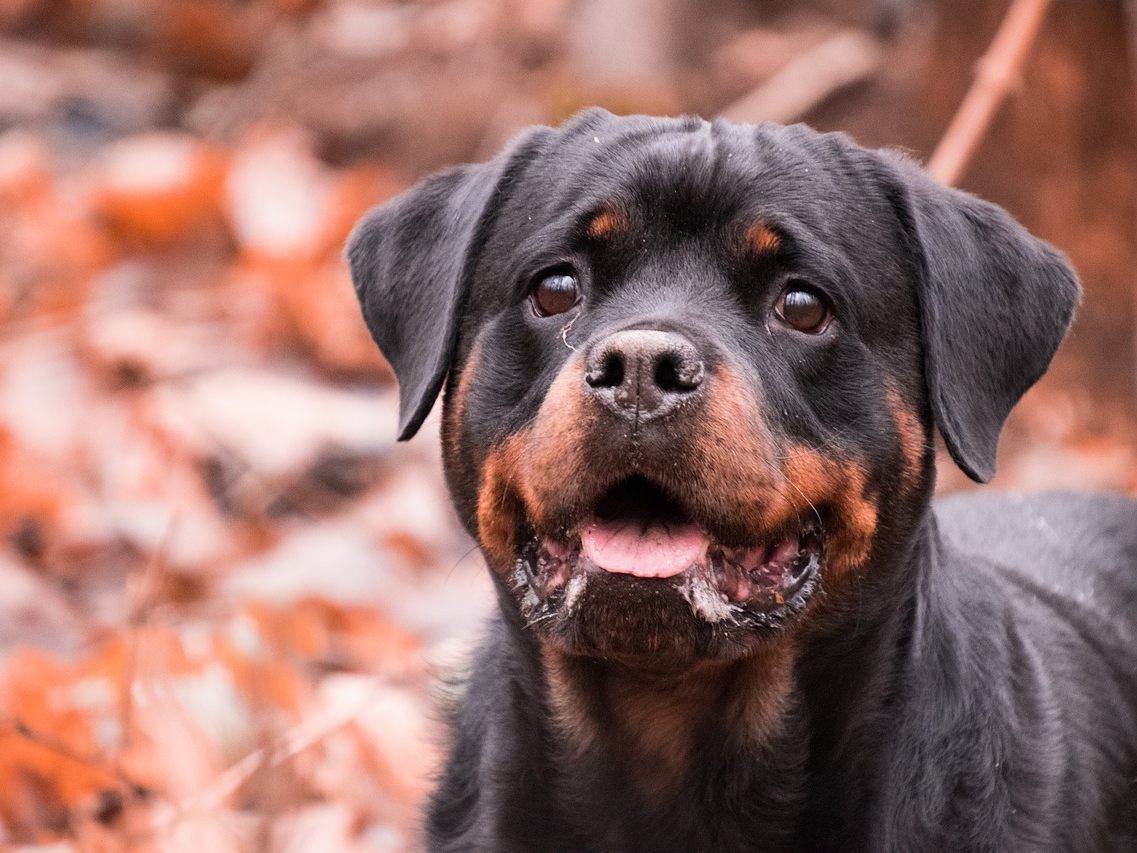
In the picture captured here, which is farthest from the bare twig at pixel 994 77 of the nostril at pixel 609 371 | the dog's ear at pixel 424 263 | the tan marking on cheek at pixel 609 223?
the nostril at pixel 609 371

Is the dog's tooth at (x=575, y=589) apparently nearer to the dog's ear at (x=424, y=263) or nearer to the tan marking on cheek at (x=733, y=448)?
the tan marking on cheek at (x=733, y=448)

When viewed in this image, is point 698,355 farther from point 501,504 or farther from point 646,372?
point 501,504

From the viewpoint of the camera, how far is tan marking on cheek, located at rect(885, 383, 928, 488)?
350cm

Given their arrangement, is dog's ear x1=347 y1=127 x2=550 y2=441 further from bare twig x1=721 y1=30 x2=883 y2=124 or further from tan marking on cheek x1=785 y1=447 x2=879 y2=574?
bare twig x1=721 y1=30 x2=883 y2=124

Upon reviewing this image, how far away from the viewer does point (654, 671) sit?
3389mm

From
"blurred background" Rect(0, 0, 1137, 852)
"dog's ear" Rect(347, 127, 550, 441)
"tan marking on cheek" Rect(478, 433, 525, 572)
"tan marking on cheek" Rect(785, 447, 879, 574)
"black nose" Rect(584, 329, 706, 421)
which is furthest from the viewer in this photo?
"blurred background" Rect(0, 0, 1137, 852)

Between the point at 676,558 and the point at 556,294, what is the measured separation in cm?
70

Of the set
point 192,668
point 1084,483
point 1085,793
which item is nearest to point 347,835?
point 192,668

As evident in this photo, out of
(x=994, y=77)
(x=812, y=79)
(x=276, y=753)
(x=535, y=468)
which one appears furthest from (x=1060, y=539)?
(x=812, y=79)

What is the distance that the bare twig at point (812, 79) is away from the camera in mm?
8062

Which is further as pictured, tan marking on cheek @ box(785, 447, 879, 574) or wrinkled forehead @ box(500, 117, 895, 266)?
wrinkled forehead @ box(500, 117, 895, 266)

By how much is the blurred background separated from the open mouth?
2.15 feet

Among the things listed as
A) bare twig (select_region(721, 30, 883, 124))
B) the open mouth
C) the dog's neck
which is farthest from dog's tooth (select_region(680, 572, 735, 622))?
bare twig (select_region(721, 30, 883, 124))

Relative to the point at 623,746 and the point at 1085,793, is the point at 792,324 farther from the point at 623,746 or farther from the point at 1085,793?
the point at 1085,793
